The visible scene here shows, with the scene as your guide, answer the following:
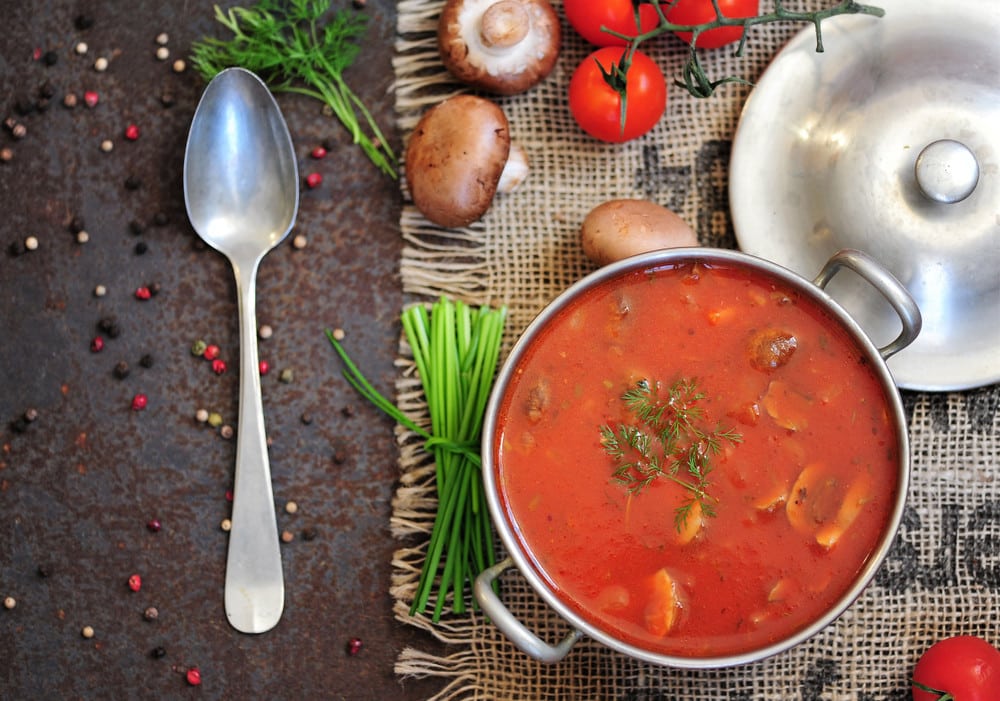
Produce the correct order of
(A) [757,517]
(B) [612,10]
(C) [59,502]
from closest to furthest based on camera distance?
(A) [757,517], (B) [612,10], (C) [59,502]

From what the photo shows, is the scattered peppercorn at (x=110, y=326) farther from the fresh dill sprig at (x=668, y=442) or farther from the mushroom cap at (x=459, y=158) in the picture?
Result: the fresh dill sprig at (x=668, y=442)

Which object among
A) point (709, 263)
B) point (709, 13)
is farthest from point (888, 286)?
point (709, 13)

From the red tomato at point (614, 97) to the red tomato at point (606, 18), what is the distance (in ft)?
0.14

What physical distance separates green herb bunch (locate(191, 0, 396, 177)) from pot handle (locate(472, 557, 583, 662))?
3.43 ft

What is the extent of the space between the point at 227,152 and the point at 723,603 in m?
1.55

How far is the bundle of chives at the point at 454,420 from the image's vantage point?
218 cm

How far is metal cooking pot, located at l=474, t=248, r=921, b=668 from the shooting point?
5.90 ft

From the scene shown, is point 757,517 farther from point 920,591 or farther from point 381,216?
point 381,216

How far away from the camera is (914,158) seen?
2143mm

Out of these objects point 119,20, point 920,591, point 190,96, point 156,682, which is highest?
point 119,20

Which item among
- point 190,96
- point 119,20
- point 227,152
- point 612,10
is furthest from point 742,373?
point 119,20

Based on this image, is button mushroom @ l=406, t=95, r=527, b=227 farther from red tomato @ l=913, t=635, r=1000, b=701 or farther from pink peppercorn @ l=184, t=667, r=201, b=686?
red tomato @ l=913, t=635, r=1000, b=701

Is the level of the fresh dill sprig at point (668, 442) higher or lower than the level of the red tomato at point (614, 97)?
lower

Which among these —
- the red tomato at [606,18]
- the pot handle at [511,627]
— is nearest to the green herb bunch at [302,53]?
the red tomato at [606,18]
